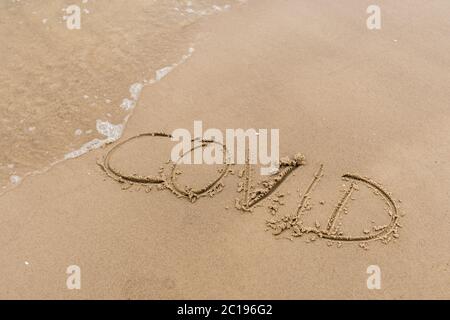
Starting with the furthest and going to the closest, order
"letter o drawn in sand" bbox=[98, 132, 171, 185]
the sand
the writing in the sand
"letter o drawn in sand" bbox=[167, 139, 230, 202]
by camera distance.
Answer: "letter o drawn in sand" bbox=[98, 132, 171, 185] → "letter o drawn in sand" bbox=[167, 139, 230, 202] → the writing in the sand → the sand

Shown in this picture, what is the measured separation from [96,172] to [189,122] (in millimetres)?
984

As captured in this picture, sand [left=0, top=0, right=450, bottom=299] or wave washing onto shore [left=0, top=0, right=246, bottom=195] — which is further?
wave washing onto shore [left=0, top=0, right=246, bottom=195]

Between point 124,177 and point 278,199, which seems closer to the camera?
point 278,199

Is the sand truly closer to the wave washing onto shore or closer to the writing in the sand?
the writing in the sand

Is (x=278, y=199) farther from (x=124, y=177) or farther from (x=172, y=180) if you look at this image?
(x=124, y=177)

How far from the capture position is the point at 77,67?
177 inches

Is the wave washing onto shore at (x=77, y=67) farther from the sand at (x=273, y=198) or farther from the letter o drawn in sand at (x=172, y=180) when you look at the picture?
the letter o drawn in sand at (x=172, y=180)

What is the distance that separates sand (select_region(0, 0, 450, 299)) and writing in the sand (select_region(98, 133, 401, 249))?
0.02m

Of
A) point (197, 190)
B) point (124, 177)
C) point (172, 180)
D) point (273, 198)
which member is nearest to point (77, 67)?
point (124, 177)

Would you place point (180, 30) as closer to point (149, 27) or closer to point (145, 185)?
point (149, 27)

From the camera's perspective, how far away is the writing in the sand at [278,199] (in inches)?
121

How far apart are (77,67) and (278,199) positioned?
2.74 m

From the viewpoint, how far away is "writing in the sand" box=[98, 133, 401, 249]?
3074 millimetres

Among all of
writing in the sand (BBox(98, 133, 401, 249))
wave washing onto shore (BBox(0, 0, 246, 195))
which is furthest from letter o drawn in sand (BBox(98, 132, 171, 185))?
wave washing onto shore (BBox(0, 0, 246, 195))
